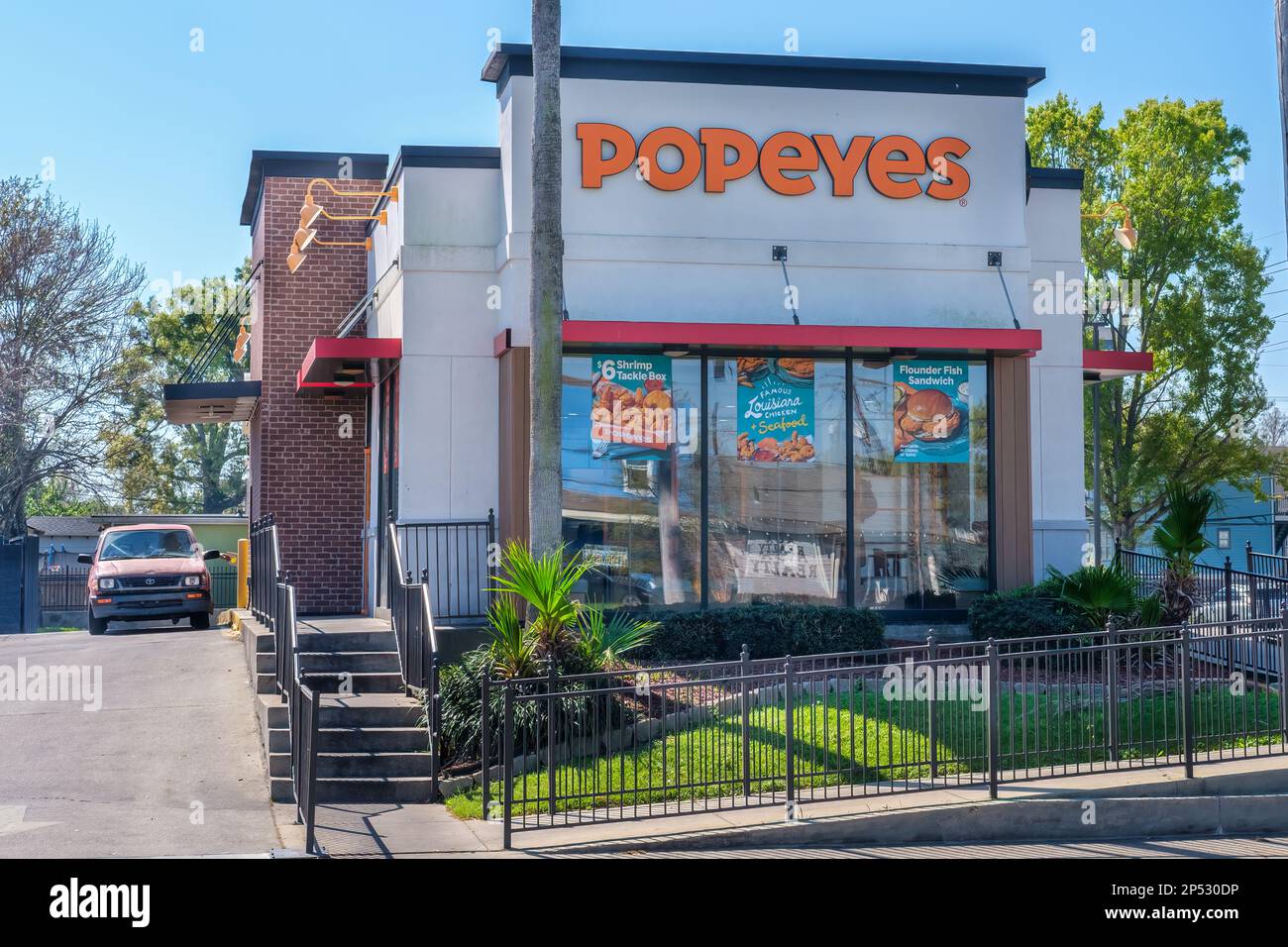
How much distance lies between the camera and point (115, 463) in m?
37.8

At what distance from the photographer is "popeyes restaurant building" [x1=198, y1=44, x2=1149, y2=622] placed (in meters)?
15.6

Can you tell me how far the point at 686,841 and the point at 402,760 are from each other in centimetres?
326

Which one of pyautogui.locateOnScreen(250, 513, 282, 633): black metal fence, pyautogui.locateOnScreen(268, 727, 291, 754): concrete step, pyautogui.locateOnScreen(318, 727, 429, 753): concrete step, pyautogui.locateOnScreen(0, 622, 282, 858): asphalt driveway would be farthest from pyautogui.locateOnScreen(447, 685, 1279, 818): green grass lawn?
pyautogui.locateOnScreen(250, 513, 282, 633): black metal fence

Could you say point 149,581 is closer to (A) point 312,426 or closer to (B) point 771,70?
(A) point 312,426

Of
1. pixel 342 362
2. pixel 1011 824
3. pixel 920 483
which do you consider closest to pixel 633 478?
pixel 920 483

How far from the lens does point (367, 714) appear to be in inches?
487

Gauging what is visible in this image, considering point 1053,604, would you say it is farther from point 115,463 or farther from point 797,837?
point 115,463

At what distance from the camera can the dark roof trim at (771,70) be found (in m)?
15.8

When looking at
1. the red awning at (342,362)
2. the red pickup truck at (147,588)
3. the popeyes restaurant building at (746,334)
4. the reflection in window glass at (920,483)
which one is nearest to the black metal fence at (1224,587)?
the popeyes restaurant building at (746,334)

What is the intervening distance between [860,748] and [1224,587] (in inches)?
280

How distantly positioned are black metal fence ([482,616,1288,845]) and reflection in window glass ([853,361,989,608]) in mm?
3964

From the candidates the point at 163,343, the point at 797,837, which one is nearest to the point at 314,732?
the point at 797,837

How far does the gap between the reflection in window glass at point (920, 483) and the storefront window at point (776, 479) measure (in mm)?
17

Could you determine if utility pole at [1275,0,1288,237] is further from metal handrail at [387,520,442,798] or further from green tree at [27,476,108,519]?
green tree at [27,476,108,519]
